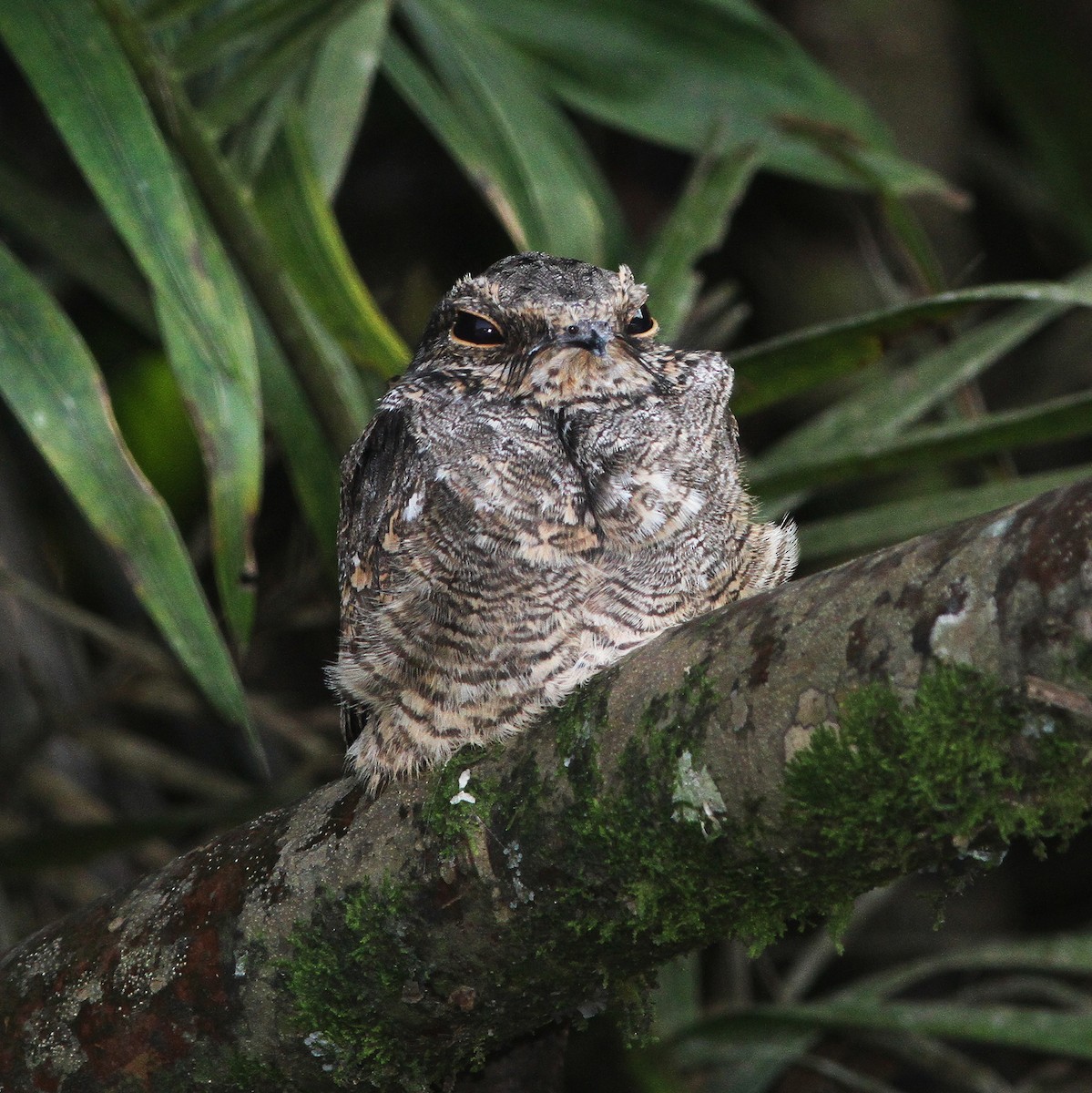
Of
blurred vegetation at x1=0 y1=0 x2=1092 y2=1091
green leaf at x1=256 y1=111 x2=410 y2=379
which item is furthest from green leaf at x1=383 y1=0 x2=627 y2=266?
green leaf at x1=256 y1=111 x2=410 y2=379

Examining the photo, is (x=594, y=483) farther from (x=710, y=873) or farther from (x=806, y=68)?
(x=806, y=68)

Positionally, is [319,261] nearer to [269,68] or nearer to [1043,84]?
[269,68]

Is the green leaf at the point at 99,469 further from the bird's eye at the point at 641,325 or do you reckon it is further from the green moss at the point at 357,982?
the bird's eye at the point at 641,325

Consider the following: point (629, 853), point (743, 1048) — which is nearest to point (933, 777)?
point (629, 853)

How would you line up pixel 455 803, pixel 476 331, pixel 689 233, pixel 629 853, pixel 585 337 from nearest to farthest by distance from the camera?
1. pixel 629 853
2. pixel 455 803
3. pixel 585 337
4. pixel 476 331
5. pixel 689 233

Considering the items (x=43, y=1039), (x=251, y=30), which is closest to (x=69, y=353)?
A: (x=251, y=30)

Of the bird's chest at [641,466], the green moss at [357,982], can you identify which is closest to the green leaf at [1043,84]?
the bird's chest at [641,466]
